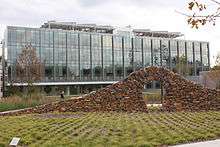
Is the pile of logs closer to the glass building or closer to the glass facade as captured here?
the glass facade

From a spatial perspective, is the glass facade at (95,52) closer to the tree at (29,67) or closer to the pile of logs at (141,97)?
the tree at (29,67)

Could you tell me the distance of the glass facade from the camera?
225 ft

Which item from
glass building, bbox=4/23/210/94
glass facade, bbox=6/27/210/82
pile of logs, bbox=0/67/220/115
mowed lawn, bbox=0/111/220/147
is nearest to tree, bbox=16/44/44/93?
pile of logs, bbox=0/67/220/115

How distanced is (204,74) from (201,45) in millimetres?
32742

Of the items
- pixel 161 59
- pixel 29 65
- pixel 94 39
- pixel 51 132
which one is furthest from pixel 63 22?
pixel 51 132

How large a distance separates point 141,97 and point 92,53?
50.0 meters

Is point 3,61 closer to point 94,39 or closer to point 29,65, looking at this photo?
point 94,39

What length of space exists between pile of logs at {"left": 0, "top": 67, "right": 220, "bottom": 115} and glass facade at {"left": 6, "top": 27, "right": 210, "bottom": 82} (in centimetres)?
3808

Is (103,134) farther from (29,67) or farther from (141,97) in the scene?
(29,67)

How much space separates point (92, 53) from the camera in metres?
76.2

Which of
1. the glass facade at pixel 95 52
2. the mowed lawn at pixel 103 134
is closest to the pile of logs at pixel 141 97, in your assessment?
the mowed lawn at pixel 103 134

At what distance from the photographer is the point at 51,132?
14.7m

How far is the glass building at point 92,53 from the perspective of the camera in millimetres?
68000

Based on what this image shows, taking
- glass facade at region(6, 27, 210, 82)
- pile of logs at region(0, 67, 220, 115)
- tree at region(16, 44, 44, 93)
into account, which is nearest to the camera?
pile of logs at region(0, 67, 220, 115)
